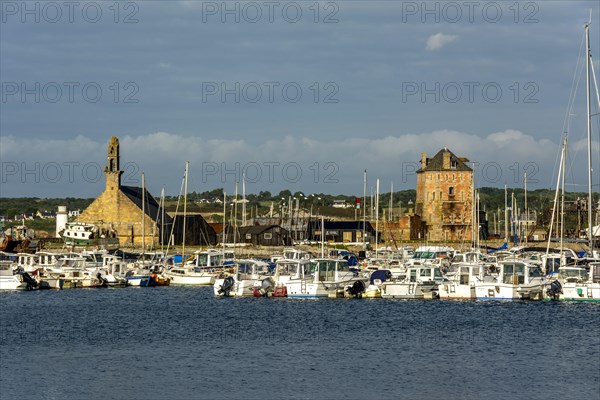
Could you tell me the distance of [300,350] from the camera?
1923 inches

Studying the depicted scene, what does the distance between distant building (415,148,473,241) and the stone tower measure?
151ft

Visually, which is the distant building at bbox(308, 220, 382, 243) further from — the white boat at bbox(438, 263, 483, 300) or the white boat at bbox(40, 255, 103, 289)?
the white boat at bbox(438, 263, 483, 300)

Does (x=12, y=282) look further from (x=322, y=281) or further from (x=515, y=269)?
(x=515, y=269)

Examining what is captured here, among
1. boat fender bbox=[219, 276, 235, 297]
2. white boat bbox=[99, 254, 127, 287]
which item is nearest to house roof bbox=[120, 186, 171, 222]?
white boat bbox=[99, 254, 127, 287]

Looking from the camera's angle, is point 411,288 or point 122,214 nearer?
point 411,288

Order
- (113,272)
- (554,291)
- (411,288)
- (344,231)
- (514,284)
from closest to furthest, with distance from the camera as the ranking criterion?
1. (554,291)
2. (514,284)
3. (411,288)
4. (113,272)
5. (344,231)

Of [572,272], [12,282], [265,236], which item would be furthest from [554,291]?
[265,236]

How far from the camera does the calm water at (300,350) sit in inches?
1528

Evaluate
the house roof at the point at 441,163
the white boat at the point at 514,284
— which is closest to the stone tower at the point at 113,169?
the house roof at the point at 441,163

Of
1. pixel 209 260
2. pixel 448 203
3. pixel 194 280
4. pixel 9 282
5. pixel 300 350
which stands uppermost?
pixel 448 203

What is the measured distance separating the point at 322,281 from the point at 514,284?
41.8 ft

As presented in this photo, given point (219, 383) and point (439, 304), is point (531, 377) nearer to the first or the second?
point (219, 383)

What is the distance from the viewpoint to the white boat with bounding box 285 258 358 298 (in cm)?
7075

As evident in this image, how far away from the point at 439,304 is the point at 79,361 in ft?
97.0
